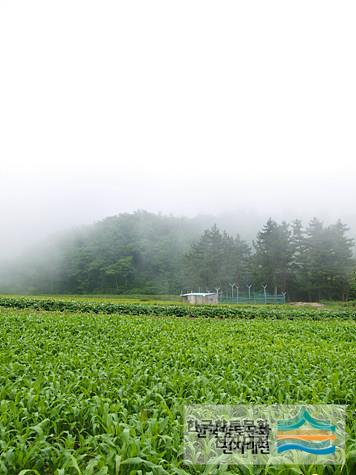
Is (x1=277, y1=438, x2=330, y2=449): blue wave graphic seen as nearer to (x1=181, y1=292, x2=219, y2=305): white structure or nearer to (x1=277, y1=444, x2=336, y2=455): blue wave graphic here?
(x1=277, y1=444, x2=336, y2=455): blue wave graphic

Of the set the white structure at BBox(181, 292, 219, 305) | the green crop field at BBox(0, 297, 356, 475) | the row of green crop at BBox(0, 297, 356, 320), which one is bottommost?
the white structure at BBox(181, 292, 219, 305)

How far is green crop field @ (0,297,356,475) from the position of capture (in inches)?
110

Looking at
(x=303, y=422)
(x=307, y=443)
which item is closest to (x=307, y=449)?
(x=307, y=443)

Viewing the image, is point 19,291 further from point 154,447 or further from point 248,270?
point 154,447

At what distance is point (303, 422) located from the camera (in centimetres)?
359

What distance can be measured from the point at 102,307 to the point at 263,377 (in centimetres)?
1879

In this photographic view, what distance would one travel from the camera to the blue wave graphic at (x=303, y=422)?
3.44 meters

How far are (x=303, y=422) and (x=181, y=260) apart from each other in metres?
67.0

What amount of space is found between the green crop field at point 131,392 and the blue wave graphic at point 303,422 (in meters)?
0.20

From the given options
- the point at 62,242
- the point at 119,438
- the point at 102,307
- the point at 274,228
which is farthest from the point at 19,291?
the point at 119,438

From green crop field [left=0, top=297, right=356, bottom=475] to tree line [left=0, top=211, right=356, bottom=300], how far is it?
38884mm

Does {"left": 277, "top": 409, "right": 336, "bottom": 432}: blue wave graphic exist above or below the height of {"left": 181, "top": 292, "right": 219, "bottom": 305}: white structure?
above

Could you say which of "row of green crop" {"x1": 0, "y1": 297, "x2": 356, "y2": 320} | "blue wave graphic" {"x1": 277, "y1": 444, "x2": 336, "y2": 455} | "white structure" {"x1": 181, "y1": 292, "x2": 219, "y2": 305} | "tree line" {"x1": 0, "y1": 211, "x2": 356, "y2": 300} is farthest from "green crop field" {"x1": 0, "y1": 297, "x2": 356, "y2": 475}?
"tree line" {"x1": 0, "y1": 211, "x2": 356, "y2": 300}

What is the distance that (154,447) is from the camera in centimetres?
295
